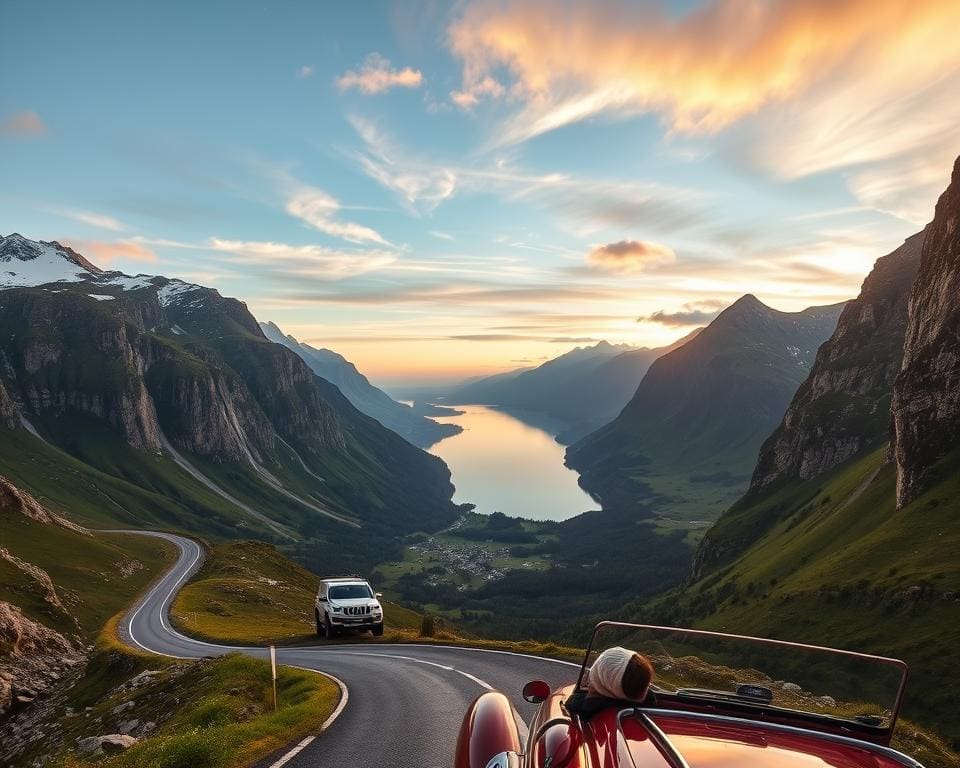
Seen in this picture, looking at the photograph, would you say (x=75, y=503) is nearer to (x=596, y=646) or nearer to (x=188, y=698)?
(x=188, y=698)

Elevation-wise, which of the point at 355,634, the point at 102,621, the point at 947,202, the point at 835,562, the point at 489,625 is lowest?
the point at 489,625

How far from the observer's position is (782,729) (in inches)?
213

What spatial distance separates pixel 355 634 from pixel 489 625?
131 meters

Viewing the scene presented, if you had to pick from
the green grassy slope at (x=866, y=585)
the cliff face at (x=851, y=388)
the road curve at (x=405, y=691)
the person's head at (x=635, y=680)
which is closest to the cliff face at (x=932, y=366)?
the green grassy slope at (x=866, y=585)

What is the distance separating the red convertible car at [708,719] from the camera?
4.88m

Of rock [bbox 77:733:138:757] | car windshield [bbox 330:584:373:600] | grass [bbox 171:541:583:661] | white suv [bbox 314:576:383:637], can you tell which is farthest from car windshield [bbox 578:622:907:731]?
car windshield [bbox 330:584:373:600]

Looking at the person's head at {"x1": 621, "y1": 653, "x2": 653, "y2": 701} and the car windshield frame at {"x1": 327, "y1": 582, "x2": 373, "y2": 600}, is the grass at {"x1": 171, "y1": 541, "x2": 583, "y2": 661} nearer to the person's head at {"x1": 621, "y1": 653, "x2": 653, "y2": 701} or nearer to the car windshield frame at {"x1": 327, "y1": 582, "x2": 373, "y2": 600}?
the car windshield frame at {"x1": 327, "y1": 582, "x2": 373, "y2": 600}

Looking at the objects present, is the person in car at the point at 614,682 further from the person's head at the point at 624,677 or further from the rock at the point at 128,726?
the rock at the point at 128,726

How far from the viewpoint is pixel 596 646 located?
23.4 feet

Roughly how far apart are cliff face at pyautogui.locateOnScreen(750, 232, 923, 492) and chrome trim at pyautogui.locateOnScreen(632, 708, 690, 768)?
153784mm

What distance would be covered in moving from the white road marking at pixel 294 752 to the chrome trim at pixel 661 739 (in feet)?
28.5

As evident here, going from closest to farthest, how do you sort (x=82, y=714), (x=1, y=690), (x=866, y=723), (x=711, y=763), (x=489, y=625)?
1. (x=711, y=763)
2. (x=866, y=723)
3. (x=82, y=714)
4. (x=1, y=690)
5. (x=489, y=625)

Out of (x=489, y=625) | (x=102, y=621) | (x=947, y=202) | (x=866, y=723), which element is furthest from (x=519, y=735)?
(x=489, y=625)

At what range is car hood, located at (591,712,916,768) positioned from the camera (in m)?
4.67
